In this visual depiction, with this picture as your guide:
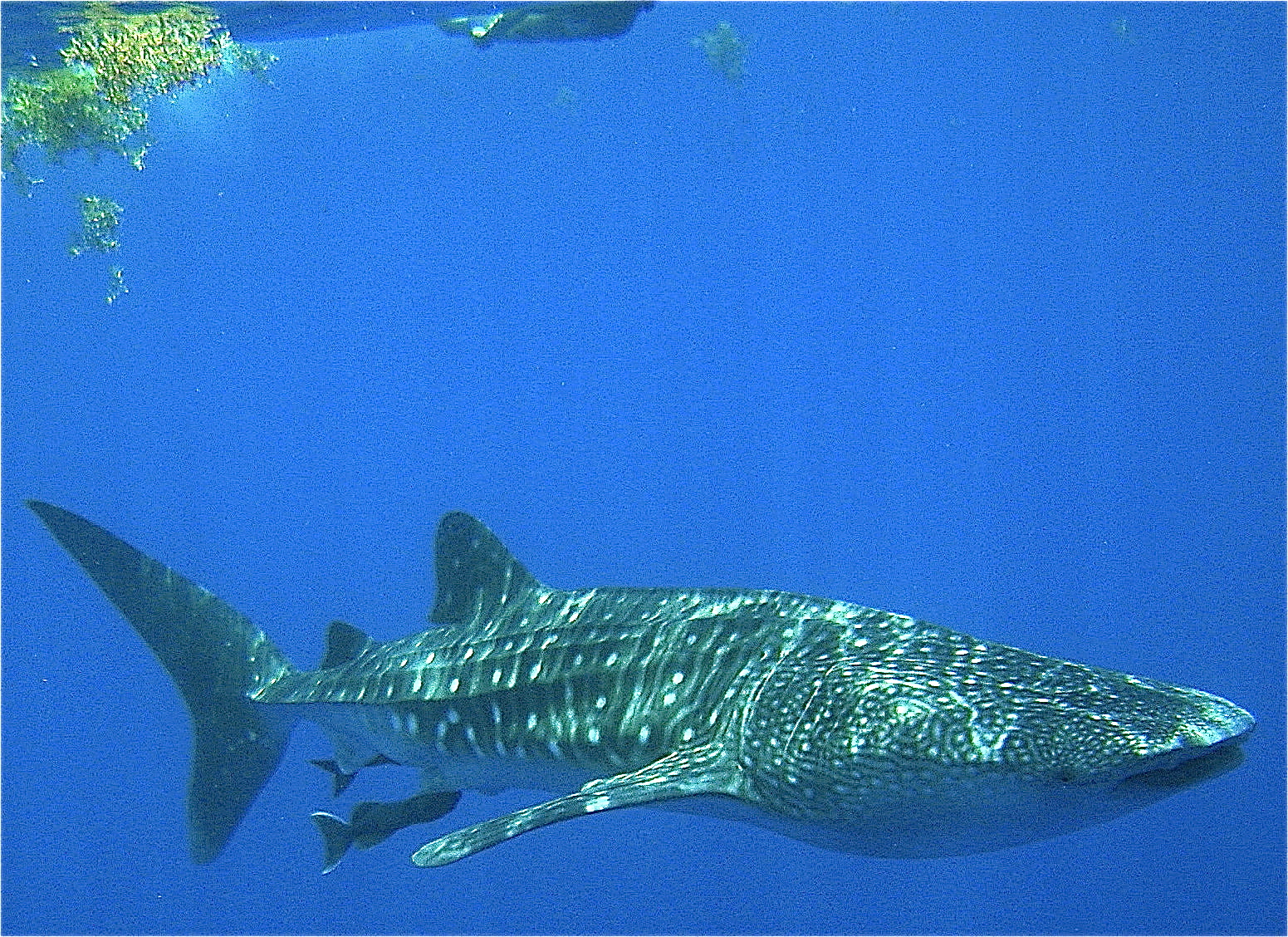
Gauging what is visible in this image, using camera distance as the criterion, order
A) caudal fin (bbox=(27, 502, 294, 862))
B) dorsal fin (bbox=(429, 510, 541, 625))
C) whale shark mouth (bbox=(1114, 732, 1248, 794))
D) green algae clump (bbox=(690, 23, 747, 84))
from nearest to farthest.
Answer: whale shark mouth (bbox=(1114, 732, 1248, 794)), dorsal fin (bbox=(429, 510, 541, 625)), caudal fin (bbox=(27, 502, 294, 862)), green algae clump (bbox=(690, 23, 747, 84))

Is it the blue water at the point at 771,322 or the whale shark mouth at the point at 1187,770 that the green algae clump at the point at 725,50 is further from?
the whale shark mouth at the point at 1187,770

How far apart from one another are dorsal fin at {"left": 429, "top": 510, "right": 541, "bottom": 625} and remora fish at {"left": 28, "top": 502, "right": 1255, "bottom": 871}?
0.05ft

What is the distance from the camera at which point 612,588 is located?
604cm

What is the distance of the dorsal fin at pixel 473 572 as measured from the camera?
251 inches

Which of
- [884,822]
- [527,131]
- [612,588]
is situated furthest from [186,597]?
[527,131]

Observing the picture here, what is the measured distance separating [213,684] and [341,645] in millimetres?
858

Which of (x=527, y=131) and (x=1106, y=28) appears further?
(x=527, y=131)

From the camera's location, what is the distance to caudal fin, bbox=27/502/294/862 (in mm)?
6672

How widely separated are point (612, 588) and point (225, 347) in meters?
42.7

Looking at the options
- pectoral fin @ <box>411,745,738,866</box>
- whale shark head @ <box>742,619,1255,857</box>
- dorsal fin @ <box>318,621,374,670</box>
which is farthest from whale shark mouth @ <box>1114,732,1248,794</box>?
dorsal fin @ <box>318,621,374,670</box>

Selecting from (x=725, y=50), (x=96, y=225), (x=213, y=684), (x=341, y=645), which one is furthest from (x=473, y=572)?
(x=725, y=50)

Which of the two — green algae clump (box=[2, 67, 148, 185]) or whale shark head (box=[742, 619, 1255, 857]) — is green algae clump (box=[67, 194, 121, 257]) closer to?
green algae clump (box=[2, 67, 148, 185])

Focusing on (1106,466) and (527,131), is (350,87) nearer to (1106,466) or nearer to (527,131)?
(527,131)

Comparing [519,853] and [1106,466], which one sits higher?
[1106,466]
